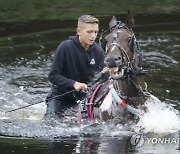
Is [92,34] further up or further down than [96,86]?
further up

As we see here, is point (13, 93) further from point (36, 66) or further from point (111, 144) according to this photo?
point (111, 144)

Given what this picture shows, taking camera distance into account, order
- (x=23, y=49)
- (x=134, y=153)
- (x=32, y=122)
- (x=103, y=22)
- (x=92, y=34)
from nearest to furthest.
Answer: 1. (x=134, y=153)
2. (x=92, y=34)
3. (x=32, y=122)
4. (x=23, y=49)
5. (x=103, y=22)

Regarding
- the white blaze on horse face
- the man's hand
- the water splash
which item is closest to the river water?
the water splash

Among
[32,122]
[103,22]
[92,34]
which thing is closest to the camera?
[92,34]

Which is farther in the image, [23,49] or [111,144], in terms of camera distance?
[23,49]

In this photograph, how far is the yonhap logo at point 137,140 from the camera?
7543mm

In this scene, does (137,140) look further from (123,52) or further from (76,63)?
(76,63)

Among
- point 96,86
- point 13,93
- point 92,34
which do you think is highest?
point 92,34

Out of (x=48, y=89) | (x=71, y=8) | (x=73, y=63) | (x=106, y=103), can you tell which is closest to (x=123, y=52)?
(x=106, y=103)

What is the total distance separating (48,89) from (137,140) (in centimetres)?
424

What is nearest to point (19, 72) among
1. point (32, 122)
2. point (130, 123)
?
point (32, 122)

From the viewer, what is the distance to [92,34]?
329 inches

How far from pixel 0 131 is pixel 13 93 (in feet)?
9.59

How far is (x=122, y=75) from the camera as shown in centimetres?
725
